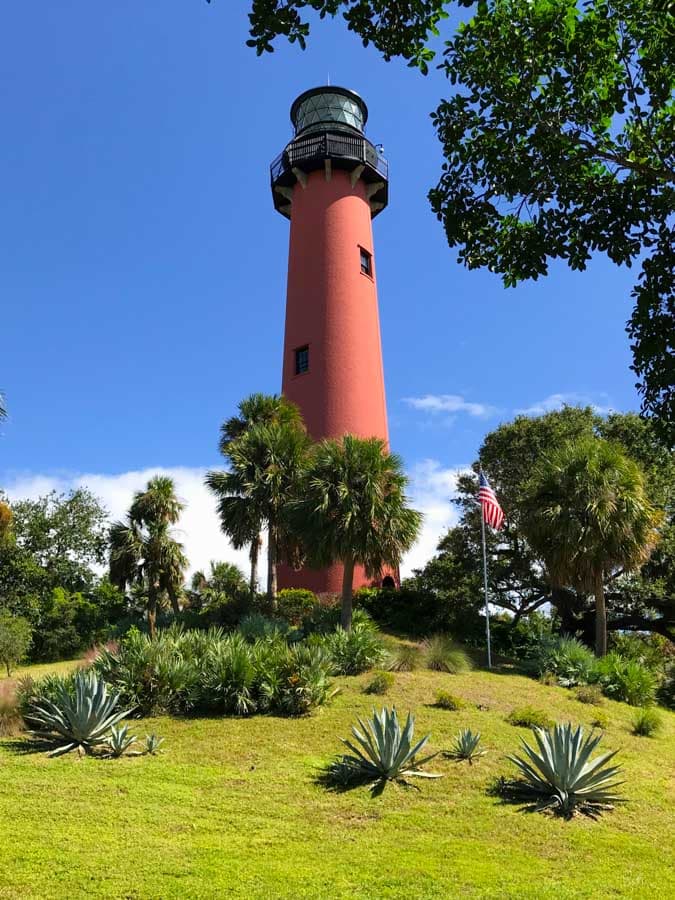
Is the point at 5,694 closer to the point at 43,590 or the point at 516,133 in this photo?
the point at 516,133

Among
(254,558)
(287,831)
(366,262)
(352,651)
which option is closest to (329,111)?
(366,262)

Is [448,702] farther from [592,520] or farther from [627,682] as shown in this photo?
[592,520]

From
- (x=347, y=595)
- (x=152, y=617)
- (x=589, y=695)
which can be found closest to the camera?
(x=589, y=695)

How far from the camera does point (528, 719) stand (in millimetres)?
11758

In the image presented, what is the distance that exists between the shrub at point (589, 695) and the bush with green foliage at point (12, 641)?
49.0ft

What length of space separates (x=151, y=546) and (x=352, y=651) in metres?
10.6

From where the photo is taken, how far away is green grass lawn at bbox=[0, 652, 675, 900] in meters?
5.29

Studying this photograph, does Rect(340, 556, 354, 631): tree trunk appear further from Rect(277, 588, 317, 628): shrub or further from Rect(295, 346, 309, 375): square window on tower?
Rect(295, 346, 309, 375): square window on tower

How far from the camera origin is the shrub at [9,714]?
33.3ft

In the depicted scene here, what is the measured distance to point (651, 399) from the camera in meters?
6.43

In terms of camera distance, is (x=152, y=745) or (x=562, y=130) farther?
(x=152, y=745)

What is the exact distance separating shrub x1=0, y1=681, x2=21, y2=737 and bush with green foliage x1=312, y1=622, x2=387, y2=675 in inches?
235

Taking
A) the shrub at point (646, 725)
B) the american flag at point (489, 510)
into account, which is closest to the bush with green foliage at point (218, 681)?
the shrub at point (646, 725)

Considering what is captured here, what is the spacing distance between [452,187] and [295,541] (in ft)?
49.6
